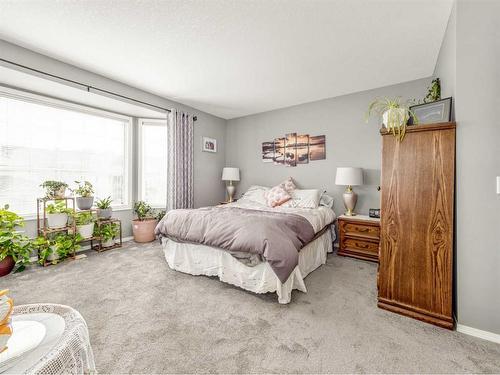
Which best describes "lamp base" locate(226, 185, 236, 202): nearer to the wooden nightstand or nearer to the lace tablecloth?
the wooden nightstand

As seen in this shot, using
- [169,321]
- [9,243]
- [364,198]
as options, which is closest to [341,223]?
[364,198]

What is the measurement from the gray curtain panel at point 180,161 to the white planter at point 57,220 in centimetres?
148

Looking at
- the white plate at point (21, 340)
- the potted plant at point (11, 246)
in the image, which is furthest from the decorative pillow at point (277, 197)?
the potted plant at point (11, 246)

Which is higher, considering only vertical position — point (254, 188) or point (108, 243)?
point (254, 188)

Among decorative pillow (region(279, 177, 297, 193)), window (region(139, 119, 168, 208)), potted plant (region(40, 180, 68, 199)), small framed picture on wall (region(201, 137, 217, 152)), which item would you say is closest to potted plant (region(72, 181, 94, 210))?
potted plant (region(40, 180, 68, 199))

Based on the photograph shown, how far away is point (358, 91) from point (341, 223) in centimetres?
217

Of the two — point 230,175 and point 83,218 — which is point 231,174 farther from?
point 83,218

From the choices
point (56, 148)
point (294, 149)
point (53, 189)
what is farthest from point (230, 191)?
point (56, 148)

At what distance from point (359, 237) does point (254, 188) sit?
2075 millimetres

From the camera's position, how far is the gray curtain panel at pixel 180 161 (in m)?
4.09

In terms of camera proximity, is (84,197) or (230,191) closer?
(84,197)

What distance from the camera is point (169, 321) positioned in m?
1.79

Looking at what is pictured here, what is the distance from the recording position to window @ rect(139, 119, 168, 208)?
14.4 ft

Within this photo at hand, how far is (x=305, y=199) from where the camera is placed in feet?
12.1
